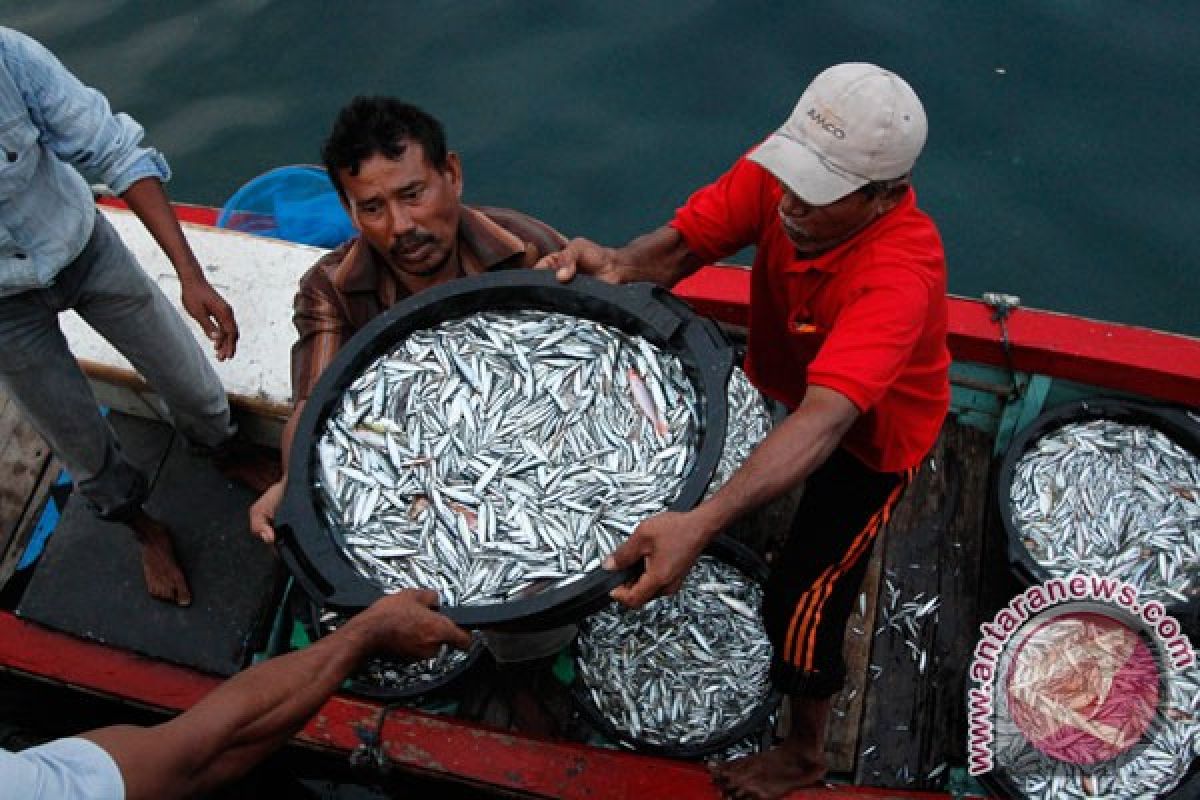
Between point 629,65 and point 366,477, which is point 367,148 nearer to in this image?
point 366,477

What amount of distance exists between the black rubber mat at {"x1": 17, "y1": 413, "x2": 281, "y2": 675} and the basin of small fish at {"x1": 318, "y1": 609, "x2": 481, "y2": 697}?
362 mm

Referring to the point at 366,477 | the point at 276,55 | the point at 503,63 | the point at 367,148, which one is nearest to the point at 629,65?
the point at 503,63

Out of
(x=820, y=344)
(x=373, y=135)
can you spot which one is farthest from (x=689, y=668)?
(x=373, y=135)

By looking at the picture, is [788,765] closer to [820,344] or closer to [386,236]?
[820,344]

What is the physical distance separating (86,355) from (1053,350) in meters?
3.87

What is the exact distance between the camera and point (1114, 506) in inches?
148

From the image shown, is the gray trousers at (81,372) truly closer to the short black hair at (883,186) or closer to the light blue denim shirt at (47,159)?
the light blue denim shirt at (47,159)

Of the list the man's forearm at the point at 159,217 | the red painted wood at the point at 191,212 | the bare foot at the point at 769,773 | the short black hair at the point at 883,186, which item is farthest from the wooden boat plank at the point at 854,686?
the red painted wood at the point at 191,212

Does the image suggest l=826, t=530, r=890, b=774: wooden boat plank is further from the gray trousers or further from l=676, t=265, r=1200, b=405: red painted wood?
the gray trousers

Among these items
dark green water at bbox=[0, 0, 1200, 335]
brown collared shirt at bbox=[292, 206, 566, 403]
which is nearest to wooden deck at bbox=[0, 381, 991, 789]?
brown collared shirt at bbox=[292, 206, 566, 403]

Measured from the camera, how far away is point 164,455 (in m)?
4.21

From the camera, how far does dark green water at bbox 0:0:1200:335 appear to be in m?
5.95

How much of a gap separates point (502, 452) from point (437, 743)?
4.07ft

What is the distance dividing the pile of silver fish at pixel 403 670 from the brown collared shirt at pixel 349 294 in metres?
1.13
